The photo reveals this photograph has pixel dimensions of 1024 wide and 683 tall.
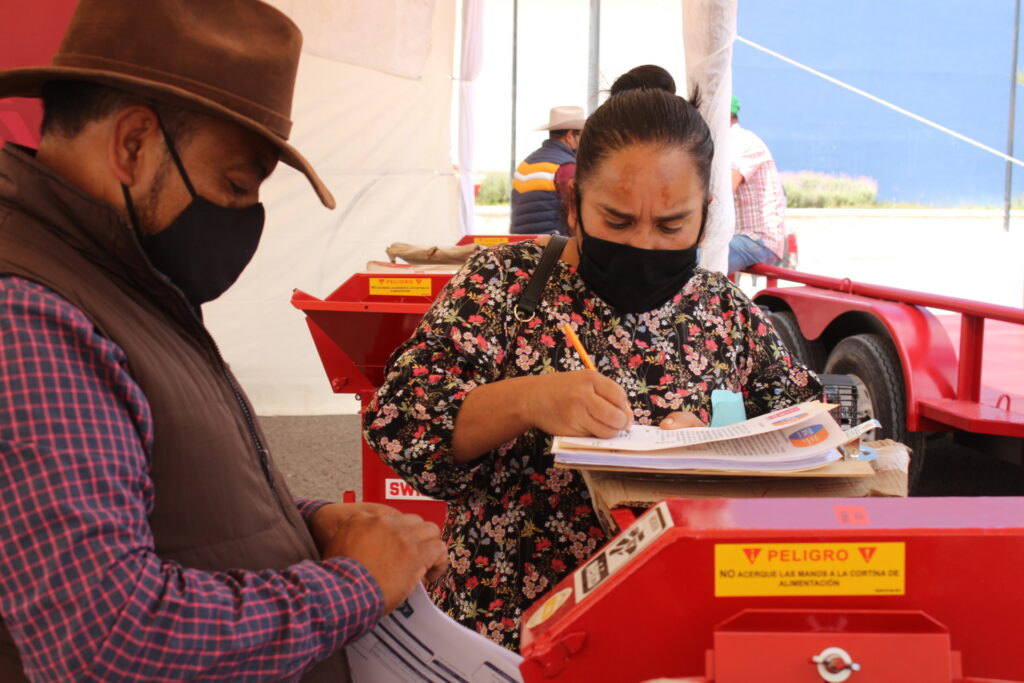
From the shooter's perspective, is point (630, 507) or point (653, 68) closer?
point (630, 507)

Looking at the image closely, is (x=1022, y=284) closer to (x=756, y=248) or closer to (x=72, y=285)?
(x=756, y=248)

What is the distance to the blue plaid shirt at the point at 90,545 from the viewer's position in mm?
790

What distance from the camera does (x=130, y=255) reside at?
1001 millimetres

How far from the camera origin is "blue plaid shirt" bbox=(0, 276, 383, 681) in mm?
790

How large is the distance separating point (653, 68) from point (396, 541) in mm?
2630

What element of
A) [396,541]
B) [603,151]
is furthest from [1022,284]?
[396,541]

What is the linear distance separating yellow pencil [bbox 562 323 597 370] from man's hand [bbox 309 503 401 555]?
522 millimetres

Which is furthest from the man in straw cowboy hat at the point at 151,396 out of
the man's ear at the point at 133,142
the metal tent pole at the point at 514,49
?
the metal tent pole at the point at 514,49

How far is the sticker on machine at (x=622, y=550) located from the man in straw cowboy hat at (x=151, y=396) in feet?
0.70

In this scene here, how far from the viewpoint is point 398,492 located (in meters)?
3.18

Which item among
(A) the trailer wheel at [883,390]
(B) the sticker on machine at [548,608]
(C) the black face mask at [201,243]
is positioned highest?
(C) the black face mask at [201,243]

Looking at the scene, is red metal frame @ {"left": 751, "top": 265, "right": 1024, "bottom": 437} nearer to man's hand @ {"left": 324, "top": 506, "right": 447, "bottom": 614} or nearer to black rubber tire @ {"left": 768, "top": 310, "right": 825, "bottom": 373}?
black rubber tire @ {"left": 768, "top": 310, "right": 825, "bottom": 373}

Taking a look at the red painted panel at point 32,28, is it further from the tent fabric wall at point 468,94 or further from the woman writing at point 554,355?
the woman writing at point 554,355

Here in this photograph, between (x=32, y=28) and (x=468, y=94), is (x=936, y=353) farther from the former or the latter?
(x=32, y=28)
